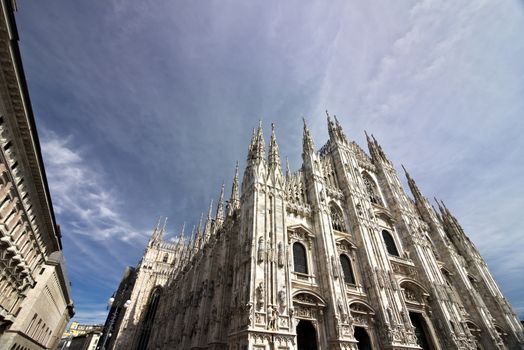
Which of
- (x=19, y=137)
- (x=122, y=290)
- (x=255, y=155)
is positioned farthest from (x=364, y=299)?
(x=122, y=290)

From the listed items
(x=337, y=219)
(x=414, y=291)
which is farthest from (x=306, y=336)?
(x=414, y=291)

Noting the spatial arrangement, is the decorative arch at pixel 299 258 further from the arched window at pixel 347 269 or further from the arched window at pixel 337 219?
the arched window at pixel 337 219

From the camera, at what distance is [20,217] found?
1160 cm

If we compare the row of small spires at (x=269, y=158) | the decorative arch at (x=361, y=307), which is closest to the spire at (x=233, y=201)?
the row of small spires at (x=269, y=158)

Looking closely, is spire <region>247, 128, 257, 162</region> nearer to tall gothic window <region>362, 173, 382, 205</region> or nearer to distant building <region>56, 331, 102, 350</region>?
tall gothic window <region>362, 173, 382, 205</region>

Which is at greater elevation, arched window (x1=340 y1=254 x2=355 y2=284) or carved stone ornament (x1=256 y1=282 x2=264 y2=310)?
arched window (x1=340 y1=254 x2=355 y2=284)

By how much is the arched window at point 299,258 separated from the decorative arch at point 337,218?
4.92 m

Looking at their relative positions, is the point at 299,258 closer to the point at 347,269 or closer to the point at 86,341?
the point at 347,269

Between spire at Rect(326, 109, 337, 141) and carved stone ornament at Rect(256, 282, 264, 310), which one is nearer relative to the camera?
carved stone ornament at Rect(256, 282, 264, 310)

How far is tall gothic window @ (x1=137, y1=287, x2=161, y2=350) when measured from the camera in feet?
135

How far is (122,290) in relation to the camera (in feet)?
185

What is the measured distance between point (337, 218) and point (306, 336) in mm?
10989

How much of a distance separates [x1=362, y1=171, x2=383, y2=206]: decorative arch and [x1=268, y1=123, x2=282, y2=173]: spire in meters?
13.8

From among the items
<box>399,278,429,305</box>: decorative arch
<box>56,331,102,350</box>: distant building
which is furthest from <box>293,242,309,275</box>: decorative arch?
<box>56,331,102,350</box>: distant building
